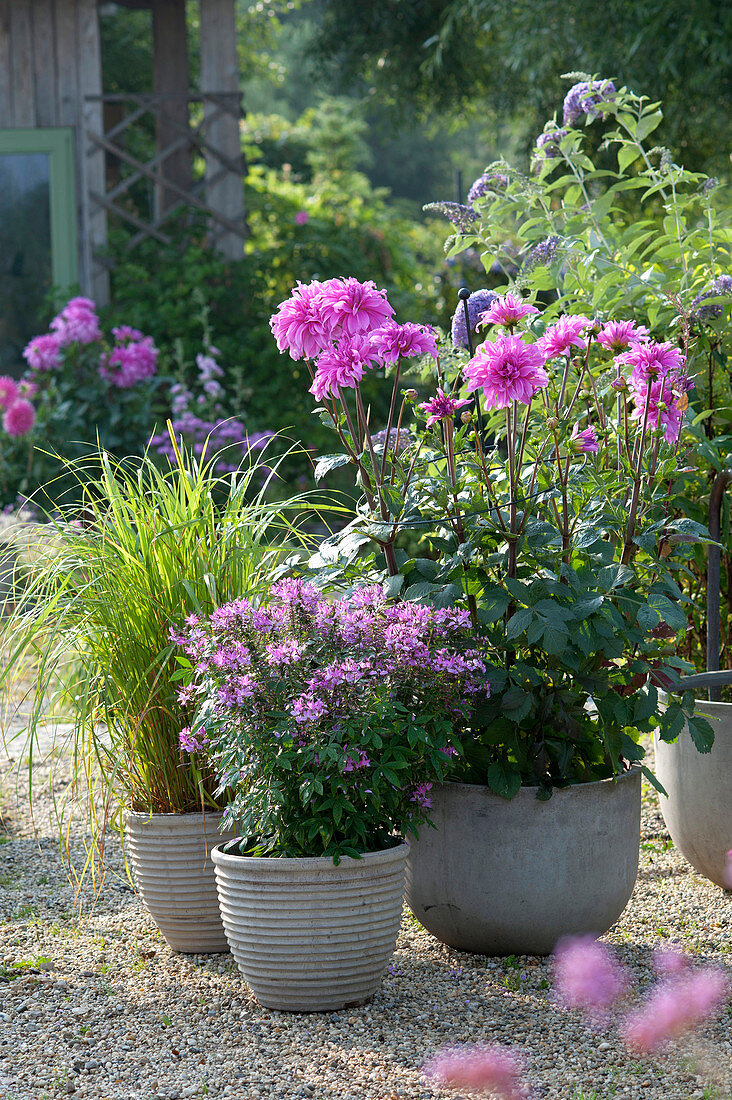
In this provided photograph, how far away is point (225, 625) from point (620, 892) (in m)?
0.91

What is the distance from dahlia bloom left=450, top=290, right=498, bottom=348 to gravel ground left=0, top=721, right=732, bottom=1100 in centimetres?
124

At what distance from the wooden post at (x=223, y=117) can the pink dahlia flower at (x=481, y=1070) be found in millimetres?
5574

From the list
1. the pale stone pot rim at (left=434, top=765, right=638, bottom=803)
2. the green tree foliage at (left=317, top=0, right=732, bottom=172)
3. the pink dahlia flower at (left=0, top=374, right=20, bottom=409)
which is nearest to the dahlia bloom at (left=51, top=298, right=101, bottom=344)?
the pink dahlia flower at (left=0, top=374, right=20, bottom=409)

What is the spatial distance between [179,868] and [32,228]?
529cm

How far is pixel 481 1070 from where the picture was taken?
5.75 ft

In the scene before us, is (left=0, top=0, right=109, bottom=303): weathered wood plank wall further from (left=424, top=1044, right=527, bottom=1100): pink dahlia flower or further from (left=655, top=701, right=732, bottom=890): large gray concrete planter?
(left=424, top=1044, right=527, bottom=1100): pink dahlia flower

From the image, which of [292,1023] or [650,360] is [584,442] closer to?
[650,360]

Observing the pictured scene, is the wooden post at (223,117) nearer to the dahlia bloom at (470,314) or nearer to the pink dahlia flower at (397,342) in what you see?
the dahlia bloom at (470,314)

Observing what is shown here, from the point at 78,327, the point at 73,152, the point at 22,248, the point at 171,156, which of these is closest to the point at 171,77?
the point at 171,156

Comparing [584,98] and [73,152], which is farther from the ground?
[73,152]

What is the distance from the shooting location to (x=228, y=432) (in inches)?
197

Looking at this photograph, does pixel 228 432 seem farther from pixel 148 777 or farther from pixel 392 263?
pixel 392 263

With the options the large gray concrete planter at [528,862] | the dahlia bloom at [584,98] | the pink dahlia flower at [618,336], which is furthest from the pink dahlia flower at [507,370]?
the dahlia bloom at [584,98]

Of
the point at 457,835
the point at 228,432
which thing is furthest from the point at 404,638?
the point at 228,432
